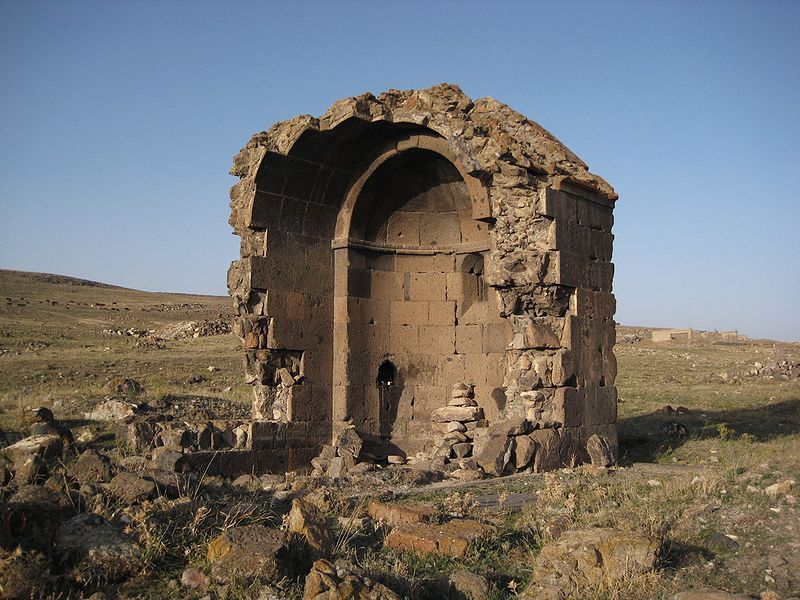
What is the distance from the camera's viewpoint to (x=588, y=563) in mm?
5250

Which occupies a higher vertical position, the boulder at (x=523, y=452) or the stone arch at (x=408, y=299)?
the stone arch at (x=408, y=299)

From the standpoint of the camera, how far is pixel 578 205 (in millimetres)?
11391

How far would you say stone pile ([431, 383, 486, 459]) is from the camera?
470 inches

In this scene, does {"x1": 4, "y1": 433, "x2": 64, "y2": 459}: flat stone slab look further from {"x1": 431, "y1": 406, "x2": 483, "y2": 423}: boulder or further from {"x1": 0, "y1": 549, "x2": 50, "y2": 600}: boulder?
{"x1": 431, "y1": 406, "x2": 483, "y2": 423}: boulder

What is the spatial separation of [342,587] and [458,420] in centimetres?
770

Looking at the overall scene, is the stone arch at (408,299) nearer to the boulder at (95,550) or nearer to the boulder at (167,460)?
the boulder at (167,460)

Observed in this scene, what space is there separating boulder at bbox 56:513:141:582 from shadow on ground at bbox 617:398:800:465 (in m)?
7.53

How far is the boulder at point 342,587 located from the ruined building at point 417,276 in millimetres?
5938

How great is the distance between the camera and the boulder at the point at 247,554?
204 inches

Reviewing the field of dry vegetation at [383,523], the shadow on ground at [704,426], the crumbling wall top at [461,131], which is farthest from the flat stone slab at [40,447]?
the shadow on ground at [704,426]

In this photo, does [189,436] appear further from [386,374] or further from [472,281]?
[472,281]

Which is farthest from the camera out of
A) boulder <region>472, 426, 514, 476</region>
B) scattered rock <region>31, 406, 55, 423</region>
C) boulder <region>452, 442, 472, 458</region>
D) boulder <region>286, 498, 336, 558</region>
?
scattered rock <region>31, 406, 55, 423</region>

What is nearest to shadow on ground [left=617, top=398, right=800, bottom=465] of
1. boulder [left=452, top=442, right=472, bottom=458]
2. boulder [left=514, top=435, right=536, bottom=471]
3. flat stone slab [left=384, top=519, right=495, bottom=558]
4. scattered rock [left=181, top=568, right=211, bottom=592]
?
boulder [left=514, top=435, right=536, bottom=471]

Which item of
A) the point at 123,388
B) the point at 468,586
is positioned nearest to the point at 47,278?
the point at 123,388
